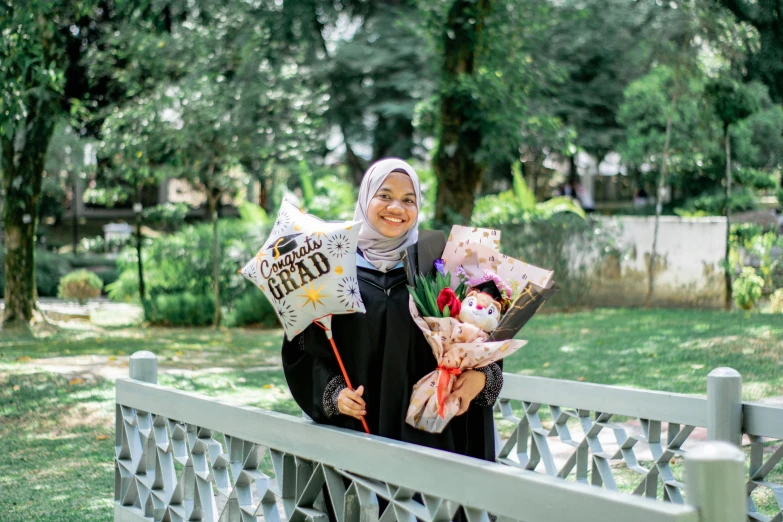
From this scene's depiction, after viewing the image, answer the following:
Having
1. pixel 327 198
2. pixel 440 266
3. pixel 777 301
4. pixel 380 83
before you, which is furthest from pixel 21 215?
pixel 380 83

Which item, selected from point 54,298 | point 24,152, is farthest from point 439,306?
point 54,298

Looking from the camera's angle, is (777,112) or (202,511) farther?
(777,112)

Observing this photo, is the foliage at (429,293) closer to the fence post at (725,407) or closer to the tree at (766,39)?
the fence post at (725,407)

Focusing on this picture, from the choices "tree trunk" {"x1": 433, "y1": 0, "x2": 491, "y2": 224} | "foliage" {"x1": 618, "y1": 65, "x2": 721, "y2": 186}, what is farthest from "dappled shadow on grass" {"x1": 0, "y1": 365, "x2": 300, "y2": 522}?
"foliage" {"x1": 618, "y1": 65, "x2": 721, "y2": 186}

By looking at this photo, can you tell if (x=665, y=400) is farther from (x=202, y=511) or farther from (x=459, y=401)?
(x=202, y=511)

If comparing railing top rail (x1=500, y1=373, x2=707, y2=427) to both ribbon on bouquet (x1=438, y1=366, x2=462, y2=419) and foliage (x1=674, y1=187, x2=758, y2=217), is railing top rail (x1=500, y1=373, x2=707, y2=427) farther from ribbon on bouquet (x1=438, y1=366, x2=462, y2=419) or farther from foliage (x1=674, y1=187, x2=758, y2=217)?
foliage (x1=674, y1=187, x2=758, y2=217)

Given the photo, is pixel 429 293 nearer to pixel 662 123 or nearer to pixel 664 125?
pixel 662 123

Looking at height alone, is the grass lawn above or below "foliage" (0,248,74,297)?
below

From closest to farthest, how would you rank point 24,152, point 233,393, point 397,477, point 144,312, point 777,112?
1. point 397,477
2. point 233,393
3. point 24,152
4. point 144,312
5. point 777,112

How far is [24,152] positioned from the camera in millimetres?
13203

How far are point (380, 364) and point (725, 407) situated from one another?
129 centimetres

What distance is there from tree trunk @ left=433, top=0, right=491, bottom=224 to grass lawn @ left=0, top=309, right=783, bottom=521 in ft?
8.11

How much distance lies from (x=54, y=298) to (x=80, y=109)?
8.94 meters

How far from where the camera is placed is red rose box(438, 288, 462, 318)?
3.11m
